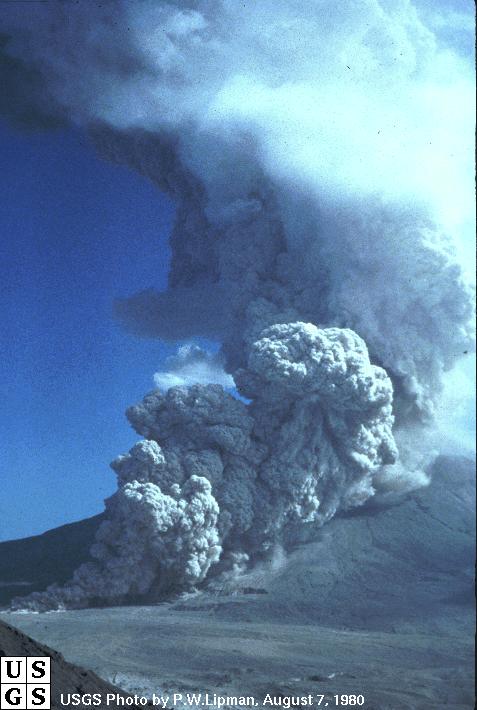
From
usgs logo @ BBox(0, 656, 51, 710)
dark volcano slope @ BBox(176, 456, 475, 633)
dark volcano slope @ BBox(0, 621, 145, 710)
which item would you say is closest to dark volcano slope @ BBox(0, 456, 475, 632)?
dark volcano slope @ BBox(176, 456, 475, 633)

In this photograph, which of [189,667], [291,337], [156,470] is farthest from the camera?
[291,337]

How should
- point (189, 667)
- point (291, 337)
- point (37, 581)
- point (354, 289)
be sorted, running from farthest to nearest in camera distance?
point (354, 289)
point (291, 337)
point (37, 581)
point (189, 667)

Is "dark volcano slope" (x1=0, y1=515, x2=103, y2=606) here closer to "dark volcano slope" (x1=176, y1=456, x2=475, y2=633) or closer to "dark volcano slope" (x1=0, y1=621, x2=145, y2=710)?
"dark volcano slope" (x1=176, y1=456, x2=475, y2=633)

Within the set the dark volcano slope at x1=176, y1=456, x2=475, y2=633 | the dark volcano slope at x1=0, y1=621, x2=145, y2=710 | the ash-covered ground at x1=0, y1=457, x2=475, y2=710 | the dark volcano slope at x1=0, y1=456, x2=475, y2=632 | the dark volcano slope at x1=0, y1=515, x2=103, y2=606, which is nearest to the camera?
the dark volcano slope at x1=0, y1=621, x2=145, y2=710

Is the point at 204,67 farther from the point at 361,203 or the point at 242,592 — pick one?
the point at 242,592

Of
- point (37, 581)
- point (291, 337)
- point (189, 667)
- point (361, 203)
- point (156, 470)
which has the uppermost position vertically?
point (361, 203)

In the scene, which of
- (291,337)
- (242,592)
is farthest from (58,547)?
(291,337)
